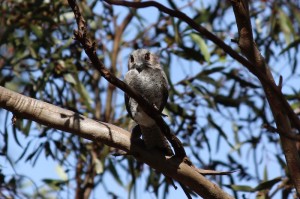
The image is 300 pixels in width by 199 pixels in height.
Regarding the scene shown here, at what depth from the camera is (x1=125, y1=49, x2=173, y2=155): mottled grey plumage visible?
241 cm

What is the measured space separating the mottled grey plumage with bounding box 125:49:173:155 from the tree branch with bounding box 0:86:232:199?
0.09 metres

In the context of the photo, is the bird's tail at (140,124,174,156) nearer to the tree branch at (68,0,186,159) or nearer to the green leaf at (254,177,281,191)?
the tree branch at (68,0,186,159)

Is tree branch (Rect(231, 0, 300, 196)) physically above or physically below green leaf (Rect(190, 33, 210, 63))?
below

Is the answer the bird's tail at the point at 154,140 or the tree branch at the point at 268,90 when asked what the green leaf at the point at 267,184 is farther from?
the tree branch at the point at 268,90

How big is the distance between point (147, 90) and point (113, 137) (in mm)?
447

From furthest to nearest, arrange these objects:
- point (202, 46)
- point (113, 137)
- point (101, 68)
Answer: point (202, 46), point (113, 137), point (101, 68)

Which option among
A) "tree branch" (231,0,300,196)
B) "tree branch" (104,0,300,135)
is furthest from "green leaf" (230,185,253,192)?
"tree branch" (104,0,300,135)

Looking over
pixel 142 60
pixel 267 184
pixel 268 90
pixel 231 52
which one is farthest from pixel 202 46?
pixel 231 52

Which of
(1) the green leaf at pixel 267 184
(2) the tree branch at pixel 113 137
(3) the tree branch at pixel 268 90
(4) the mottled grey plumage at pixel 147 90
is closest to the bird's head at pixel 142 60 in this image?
(4) the mottled grey plumage at pixel 147 90

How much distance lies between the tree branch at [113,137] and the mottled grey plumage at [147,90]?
0.09 metres

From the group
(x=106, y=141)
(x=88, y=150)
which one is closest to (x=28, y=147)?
(x=88, y=150)

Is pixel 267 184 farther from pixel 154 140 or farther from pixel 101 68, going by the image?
pixel 101 68

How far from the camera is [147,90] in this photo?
103 inches

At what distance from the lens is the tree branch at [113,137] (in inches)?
81.4
